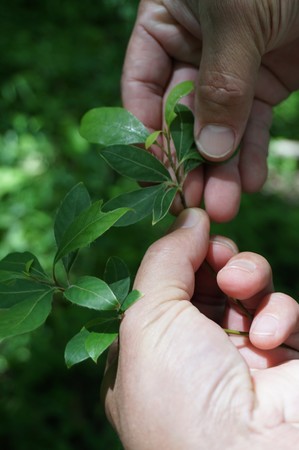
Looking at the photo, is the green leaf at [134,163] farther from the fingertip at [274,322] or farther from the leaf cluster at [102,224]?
the fingertip at [274,322]

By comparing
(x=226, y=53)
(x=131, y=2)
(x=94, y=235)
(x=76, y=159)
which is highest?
(x=226, y=53)

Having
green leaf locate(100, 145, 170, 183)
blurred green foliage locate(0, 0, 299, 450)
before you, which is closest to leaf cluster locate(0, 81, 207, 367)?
green leaf locate(100, 145, 170, 183)

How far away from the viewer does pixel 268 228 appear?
2992 mm

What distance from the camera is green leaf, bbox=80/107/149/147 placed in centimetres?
135

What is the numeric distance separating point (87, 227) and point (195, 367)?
1.07ft

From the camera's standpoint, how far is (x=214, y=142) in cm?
139

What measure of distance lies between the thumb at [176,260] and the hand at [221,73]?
155 millimetres

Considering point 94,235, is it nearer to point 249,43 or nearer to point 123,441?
point 123,441

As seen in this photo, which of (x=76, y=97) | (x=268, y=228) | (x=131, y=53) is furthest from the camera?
(x=76, y=97)

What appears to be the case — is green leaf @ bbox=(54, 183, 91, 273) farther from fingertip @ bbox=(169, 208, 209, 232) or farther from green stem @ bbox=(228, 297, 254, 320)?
green stem @ bbox=(228, 297, 254, 320)

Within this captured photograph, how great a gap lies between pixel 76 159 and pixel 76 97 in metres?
0.66

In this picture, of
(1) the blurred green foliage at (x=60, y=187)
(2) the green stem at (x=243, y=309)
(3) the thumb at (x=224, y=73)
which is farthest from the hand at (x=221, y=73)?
(1) the blurred green foliage at (x=60, y=187)

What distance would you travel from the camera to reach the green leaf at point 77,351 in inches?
42.8

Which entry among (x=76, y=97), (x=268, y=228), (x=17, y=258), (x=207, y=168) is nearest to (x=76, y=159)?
(x=76, y=97)
